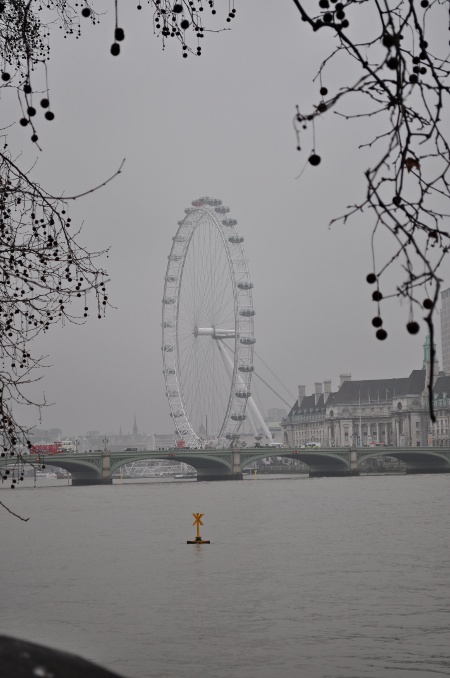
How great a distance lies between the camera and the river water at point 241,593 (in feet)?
56.8

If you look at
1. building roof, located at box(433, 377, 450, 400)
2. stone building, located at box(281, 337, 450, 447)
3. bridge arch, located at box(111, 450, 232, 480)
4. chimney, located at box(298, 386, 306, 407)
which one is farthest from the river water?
chimney, located at box(298, 386, 306, 407)

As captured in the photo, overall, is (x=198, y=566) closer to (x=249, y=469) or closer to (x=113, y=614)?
(x=113, y=614)

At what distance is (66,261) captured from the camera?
7051 millimetres

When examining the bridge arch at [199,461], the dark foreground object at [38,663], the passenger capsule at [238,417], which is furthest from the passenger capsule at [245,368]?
the dark foreground object at [38,663]

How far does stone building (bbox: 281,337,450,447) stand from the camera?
160500 millimetres

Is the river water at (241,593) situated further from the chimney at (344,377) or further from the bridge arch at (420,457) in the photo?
the chimney at (344,377)

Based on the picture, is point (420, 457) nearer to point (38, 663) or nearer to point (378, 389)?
point (378, 389)

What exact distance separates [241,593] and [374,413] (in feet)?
482

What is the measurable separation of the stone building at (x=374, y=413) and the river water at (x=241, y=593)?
4286 inches

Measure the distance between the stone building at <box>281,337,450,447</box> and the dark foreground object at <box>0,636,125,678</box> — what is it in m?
152

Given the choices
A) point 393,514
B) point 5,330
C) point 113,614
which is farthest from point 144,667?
point 393,514

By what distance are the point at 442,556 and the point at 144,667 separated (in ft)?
57.2

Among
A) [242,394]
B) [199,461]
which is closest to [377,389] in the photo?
[199,461]

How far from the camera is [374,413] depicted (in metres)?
170
